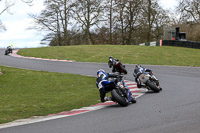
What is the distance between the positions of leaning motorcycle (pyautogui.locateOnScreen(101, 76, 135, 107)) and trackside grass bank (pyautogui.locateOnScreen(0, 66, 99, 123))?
3.29ft

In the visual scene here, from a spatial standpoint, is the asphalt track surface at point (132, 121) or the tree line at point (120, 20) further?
the tree line at point (120, 20)

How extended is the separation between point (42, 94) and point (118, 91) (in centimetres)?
409

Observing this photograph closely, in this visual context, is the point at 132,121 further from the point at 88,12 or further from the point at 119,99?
the point at 88,12

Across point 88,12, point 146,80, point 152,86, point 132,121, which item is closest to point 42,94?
point 146,80

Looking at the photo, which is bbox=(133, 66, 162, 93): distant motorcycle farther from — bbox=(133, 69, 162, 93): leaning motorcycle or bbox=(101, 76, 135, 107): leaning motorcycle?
bbox=(101, 76, 135, 107): leaning motorcycle

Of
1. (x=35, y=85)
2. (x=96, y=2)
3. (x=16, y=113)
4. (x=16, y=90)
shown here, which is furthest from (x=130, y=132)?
(x=96, y=2)

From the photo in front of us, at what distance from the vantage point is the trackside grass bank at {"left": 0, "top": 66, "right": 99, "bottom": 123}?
27.7 feet

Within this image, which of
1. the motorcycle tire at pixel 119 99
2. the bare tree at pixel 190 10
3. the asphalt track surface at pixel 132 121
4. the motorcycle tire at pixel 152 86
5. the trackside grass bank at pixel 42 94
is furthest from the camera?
the bare tree at pixel 190 10

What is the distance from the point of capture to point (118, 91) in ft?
27.9

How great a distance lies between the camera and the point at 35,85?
556 inches

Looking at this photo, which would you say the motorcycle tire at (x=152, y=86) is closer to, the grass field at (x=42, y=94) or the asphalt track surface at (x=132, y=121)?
the grass field at (x=42, y=94)

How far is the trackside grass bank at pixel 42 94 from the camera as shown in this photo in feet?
27.7

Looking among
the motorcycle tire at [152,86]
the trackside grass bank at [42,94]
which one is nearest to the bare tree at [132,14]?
the trackside grass bank at [42,94]

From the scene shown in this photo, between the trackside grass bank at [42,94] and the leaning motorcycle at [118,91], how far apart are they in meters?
1.00
